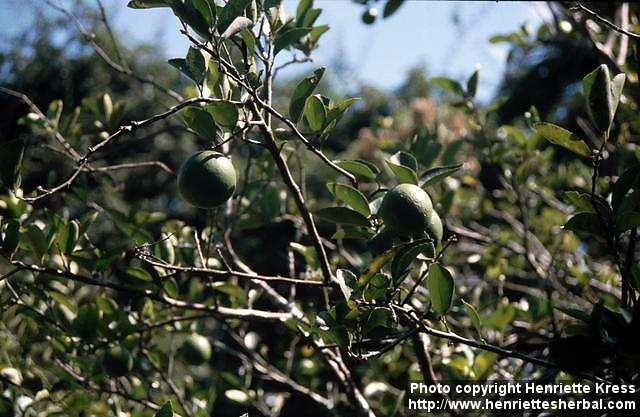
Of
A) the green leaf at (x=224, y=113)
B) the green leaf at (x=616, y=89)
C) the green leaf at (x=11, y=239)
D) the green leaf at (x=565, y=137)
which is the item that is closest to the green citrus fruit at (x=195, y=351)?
the green leaf at (x=11, y=239)

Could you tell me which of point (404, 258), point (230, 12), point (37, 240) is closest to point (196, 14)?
point (230, 12)

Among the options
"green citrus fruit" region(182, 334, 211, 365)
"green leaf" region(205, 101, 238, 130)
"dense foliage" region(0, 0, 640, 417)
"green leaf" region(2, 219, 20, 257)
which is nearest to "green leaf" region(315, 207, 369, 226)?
"dense foliage" region(0, 0, 640, 417)

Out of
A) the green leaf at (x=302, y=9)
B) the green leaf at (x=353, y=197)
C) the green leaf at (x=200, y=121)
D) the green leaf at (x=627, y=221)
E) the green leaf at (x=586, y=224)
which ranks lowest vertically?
the green leaf at (x=627, y=221)

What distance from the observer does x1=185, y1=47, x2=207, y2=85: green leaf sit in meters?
0.99

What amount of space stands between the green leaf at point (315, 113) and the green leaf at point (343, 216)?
5.9 inches

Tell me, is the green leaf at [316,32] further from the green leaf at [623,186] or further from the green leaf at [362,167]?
the green leaf at [623,186]

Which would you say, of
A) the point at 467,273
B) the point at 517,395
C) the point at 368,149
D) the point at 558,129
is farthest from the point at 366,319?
the point at 368,149

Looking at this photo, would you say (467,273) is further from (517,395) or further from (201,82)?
(201,82)

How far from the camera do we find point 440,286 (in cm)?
97

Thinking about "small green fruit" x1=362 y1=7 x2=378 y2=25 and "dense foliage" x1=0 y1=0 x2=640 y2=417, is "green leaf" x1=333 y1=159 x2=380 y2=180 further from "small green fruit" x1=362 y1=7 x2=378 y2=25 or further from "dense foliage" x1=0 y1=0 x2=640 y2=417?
"small green fruit" x1=362 y1=7 x2=378 y2=25

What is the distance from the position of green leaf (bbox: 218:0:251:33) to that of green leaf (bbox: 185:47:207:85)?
0.22ft

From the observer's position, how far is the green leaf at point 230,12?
0.94 metres

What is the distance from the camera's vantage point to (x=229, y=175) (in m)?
→ 1.02

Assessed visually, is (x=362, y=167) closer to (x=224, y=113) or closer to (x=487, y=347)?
(x=224, y=113)
